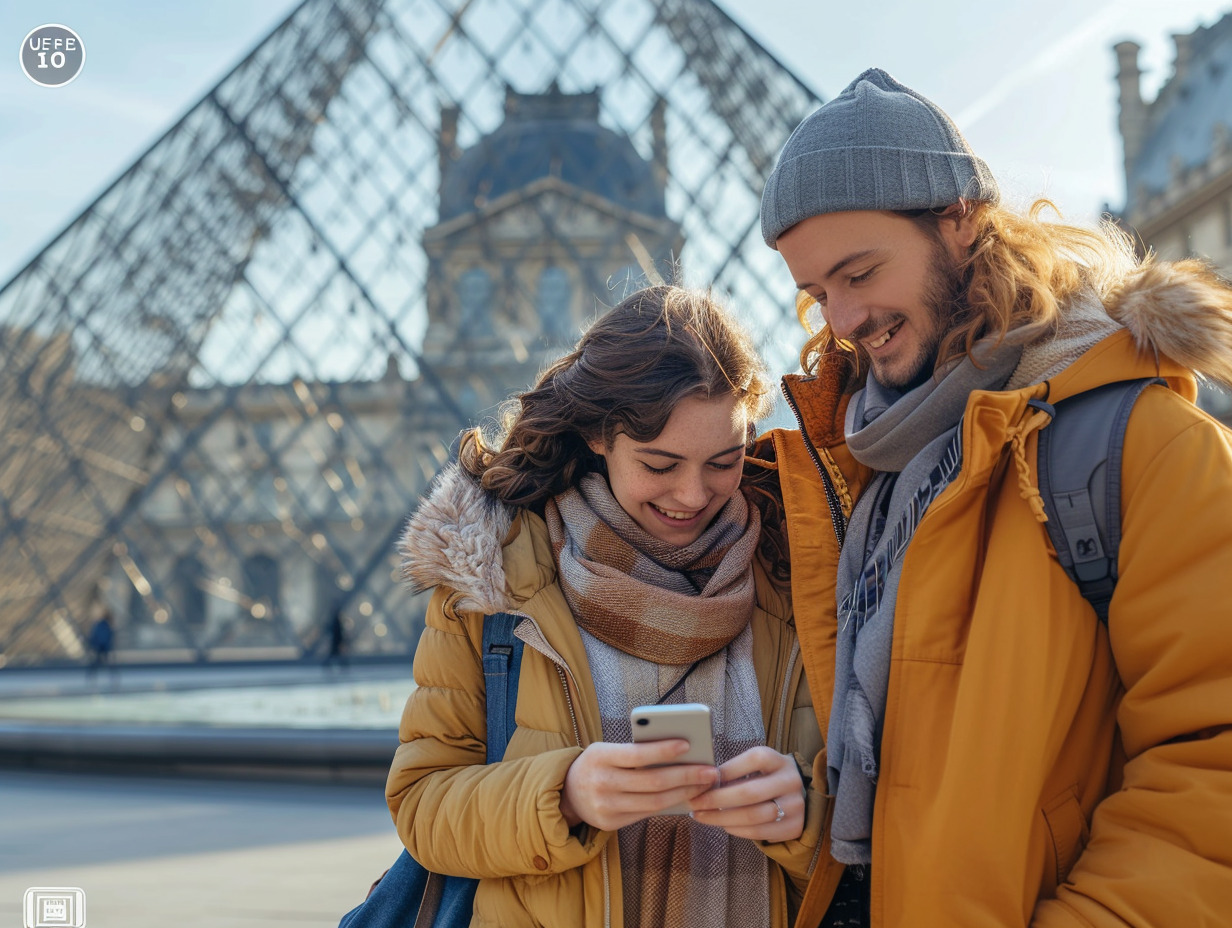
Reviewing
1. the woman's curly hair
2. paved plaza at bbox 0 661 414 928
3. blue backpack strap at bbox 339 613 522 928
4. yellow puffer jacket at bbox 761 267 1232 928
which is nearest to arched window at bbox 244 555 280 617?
paved plaza at bbox 0 661 414 928

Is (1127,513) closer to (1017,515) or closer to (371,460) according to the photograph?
(1017,515)

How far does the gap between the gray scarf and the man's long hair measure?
39mm

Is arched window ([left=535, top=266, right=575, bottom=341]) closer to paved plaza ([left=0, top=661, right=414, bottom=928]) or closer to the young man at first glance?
paved plaza ([left=0, top=661, right=414, bottom=928])

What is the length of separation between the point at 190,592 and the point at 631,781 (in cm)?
1390

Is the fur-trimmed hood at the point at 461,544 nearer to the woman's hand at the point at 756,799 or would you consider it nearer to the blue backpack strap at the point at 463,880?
the blue backpack strap at the point at 463,880

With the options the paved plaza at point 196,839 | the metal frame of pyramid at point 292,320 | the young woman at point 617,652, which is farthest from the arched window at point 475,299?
the young woman at point 617,652

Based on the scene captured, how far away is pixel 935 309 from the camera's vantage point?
4.22 feet

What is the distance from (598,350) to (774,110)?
44.2ft

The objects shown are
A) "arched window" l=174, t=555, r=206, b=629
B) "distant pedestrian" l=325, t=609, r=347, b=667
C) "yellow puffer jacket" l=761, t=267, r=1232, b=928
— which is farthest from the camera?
"arched window" l=174, t=555, r=206, b=629

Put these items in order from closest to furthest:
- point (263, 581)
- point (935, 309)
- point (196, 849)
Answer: point (935, 309), point (196, 849), point (263, 581)

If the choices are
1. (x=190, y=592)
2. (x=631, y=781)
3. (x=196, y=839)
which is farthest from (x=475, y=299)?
(x=631, y=781)

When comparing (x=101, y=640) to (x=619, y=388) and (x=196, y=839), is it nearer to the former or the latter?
(x=196, y=839)

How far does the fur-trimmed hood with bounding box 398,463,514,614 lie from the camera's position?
1353 mm

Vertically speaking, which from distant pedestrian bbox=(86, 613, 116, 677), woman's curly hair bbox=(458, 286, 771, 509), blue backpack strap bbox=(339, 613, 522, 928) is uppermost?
distant pedestrian bbox=(86, 613, 116, 677)
